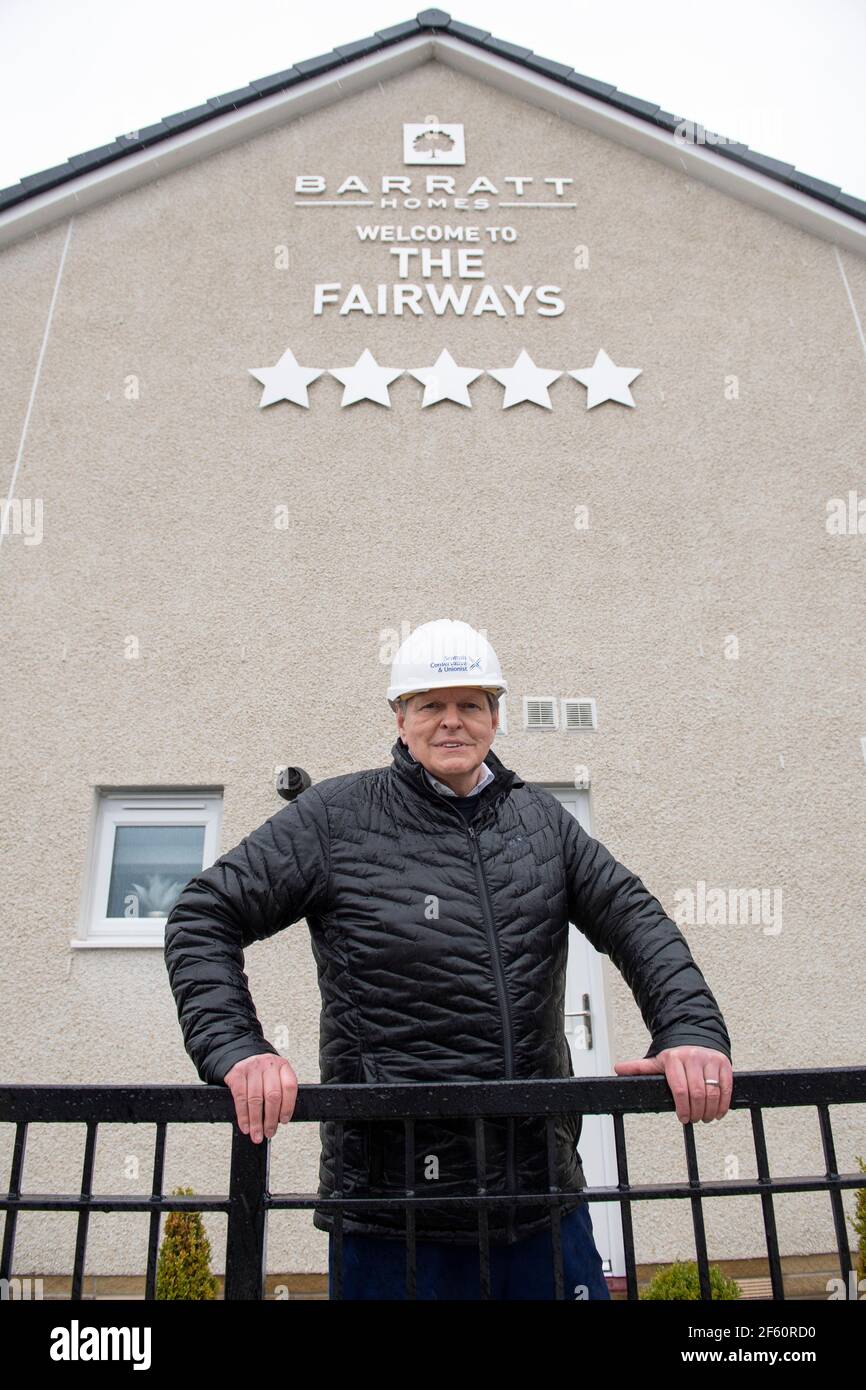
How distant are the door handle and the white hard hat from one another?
280 centimetres

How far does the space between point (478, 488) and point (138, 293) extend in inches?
93.8

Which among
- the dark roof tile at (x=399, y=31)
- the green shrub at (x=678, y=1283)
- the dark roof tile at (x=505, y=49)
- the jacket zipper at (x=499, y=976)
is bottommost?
the green shrub at (x=678, y=1283)

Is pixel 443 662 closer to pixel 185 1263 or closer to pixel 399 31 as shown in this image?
pixel 185 1263

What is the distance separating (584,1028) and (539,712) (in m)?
1.53

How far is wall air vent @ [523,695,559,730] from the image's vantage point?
15.3ft

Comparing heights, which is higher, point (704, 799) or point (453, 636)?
point (704, 799)

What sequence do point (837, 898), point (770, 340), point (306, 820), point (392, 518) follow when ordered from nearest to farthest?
point (306, 820) < point (837, 898) < point (392, 518) < point (770, 340)

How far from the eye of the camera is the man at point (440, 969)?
162 cm

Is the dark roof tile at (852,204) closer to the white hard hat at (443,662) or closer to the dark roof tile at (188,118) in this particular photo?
the dark roof tile at (188,118)

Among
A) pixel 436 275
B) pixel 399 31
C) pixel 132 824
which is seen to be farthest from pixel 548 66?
pixel 132 824

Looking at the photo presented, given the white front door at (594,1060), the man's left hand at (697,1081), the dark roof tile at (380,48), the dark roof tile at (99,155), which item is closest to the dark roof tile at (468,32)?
the dark roof tile at (380,48)

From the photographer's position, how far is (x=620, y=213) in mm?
5770
